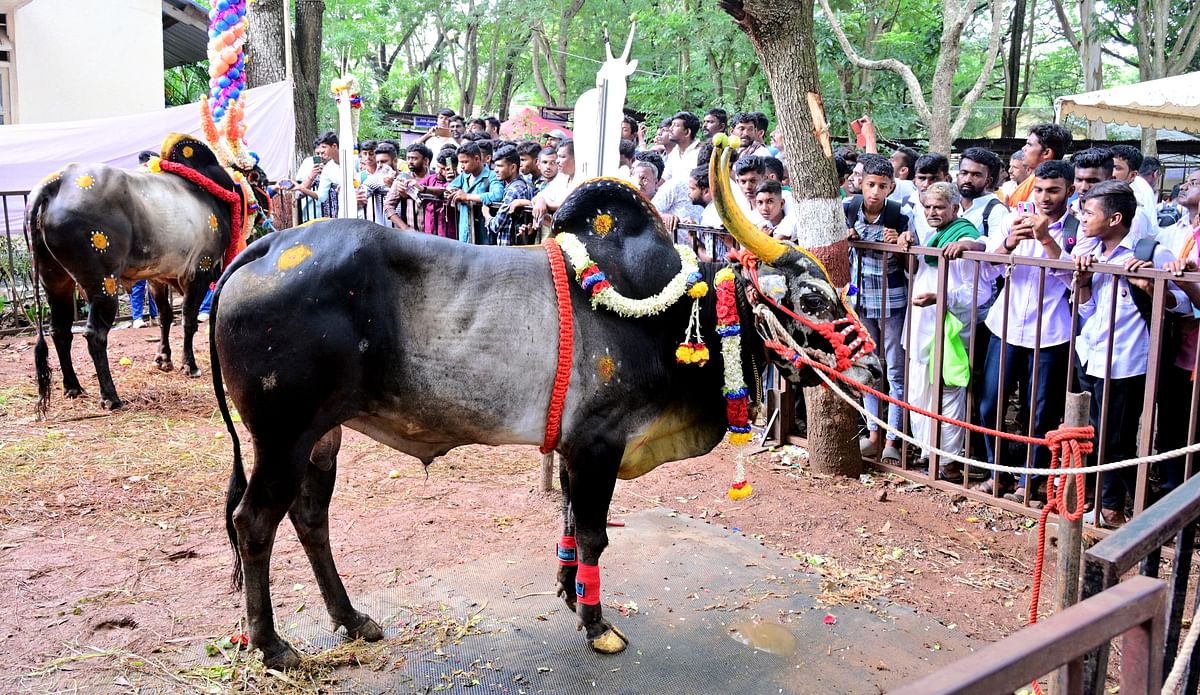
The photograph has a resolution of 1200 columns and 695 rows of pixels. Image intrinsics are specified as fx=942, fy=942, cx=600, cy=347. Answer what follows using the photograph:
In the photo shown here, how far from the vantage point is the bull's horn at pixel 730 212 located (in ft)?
12.2

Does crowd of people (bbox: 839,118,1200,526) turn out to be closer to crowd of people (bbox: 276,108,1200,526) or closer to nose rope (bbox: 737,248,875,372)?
crowd of people (bbox: 276,108,1200,526)

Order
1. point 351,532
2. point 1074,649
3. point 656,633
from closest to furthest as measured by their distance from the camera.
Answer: point 1074,649 → point 656,633 → point 351,532

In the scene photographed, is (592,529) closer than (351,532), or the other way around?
(592,529)

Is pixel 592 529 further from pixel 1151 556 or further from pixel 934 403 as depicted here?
pixel 934 403

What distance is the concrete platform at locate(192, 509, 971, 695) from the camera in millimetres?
3732

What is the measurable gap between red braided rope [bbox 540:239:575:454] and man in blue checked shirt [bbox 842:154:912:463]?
9.22 feet

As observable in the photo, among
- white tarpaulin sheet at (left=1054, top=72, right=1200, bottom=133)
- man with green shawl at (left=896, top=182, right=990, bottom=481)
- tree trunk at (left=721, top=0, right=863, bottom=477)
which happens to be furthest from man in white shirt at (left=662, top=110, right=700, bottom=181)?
white tarpaulin sheet at (left=1054, top=72, right=1200, bottom=133)

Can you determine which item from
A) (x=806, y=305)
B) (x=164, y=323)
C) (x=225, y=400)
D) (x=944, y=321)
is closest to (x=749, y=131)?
(x=944, y=321)

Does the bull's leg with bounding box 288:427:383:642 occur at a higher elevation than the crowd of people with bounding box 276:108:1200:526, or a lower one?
lower

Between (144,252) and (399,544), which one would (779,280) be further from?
(144,252)

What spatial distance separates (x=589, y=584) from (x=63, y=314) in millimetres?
6117

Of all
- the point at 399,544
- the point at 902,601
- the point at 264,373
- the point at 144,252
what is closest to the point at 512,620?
the point at 399,544

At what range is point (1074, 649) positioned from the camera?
153 cm

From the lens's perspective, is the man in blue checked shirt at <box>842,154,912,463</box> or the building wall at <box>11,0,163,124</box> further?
the building wall at <box>11,0,163,124</box>
